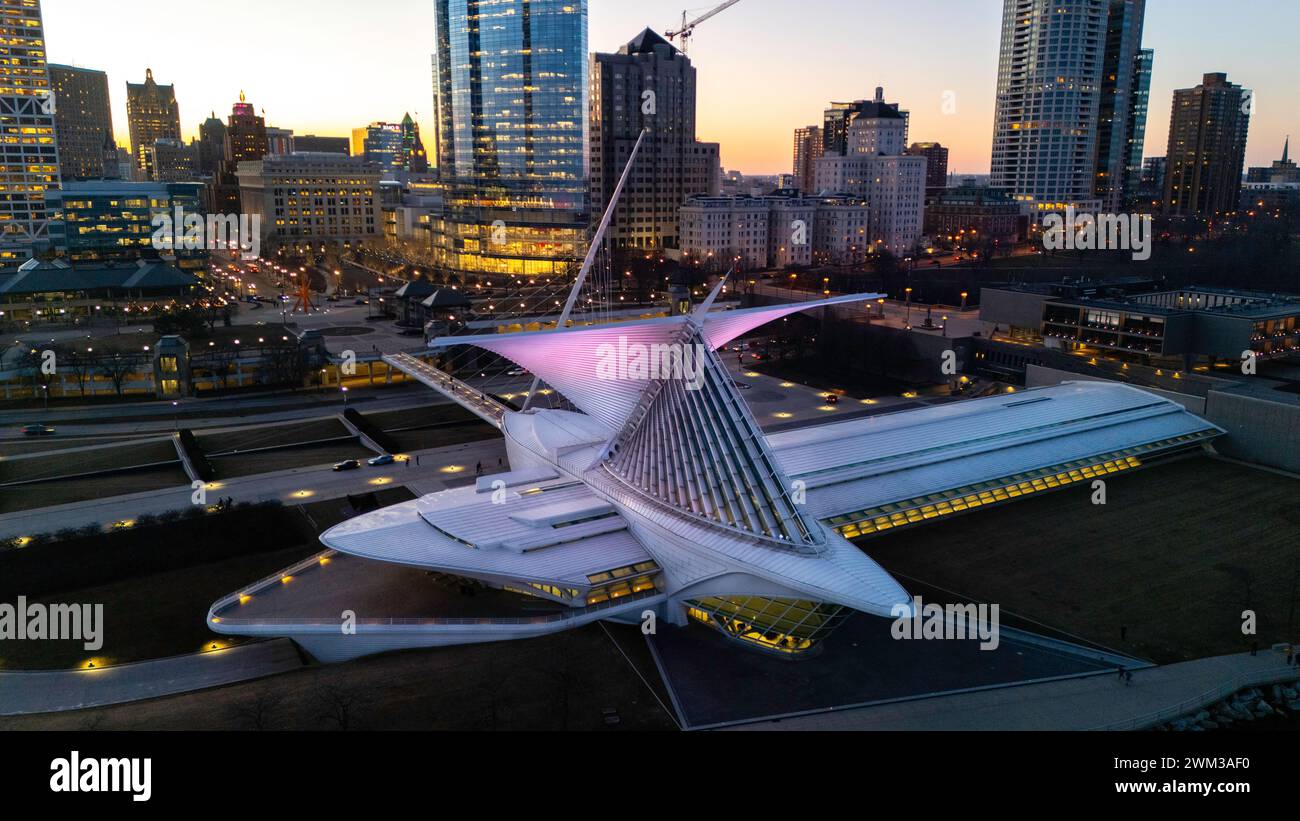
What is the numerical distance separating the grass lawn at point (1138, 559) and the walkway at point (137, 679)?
17.6 meters

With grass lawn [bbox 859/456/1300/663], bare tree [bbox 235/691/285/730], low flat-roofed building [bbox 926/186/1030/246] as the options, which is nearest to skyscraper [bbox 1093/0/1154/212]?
low flat-roofed building [bbox 926/186/1030/246]

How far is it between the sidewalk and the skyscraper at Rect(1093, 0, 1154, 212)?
113285 mm

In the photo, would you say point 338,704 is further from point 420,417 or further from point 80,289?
point 80,289

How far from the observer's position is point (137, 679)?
66.4 feet

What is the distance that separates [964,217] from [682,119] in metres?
42.2

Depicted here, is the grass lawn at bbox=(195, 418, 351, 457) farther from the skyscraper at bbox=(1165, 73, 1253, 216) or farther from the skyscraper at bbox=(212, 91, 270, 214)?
the skyscraper at bbox=(1165, 73, 1253, 216)

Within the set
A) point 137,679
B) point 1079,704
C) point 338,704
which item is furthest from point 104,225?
point 1079,704

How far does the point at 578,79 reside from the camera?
99688mm

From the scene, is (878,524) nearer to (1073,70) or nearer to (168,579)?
(168,579)

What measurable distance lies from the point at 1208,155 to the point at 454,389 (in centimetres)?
15521

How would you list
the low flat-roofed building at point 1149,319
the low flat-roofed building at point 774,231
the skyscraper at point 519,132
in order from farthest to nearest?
1. the skyscraper at point 519,132
2. the low flat-roofed building at point 774,231
3. the low flat-roofed building at point 1149,319

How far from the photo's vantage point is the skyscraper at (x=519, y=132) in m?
98.4

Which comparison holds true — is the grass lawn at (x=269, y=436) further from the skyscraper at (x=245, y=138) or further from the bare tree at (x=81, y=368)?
the skyscraper at (x=245, y=138)

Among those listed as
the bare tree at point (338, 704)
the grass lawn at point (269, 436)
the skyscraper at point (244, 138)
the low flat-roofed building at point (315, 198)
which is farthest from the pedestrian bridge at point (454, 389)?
the skyscraper at point (244, 138)
